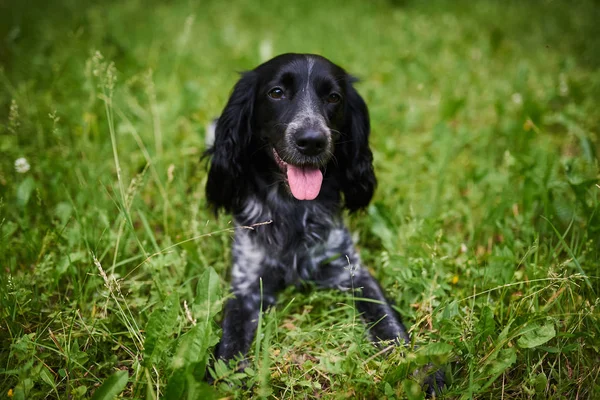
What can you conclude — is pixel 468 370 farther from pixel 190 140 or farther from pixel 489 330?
pixel 190 140

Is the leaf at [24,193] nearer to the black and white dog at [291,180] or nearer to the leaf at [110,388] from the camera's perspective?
the black and white dog at [291,180]

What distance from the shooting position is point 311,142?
2309mm

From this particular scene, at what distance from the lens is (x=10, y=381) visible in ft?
6.10

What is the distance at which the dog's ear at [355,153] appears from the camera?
2.88 meters

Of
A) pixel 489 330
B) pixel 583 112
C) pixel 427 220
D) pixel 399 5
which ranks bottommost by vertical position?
pixel 489 330

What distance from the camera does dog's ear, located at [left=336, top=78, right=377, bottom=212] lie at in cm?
288

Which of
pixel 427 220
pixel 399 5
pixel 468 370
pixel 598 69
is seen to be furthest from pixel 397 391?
pixel 399 5

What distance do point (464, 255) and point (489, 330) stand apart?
2.42ft

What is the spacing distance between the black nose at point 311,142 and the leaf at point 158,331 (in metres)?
1.00

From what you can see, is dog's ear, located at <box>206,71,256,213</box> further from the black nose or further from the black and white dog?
the black nose

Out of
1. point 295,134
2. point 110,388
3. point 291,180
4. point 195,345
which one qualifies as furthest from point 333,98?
point 110,388

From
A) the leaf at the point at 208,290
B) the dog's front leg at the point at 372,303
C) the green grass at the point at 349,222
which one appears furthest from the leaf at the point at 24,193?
the dog's front leg at the point at 372,303

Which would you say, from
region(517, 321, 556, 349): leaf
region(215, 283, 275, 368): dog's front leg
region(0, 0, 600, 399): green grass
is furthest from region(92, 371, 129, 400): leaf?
region(517, 321, 556, 349): leaf

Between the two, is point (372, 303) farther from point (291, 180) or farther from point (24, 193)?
point (24, 193)
